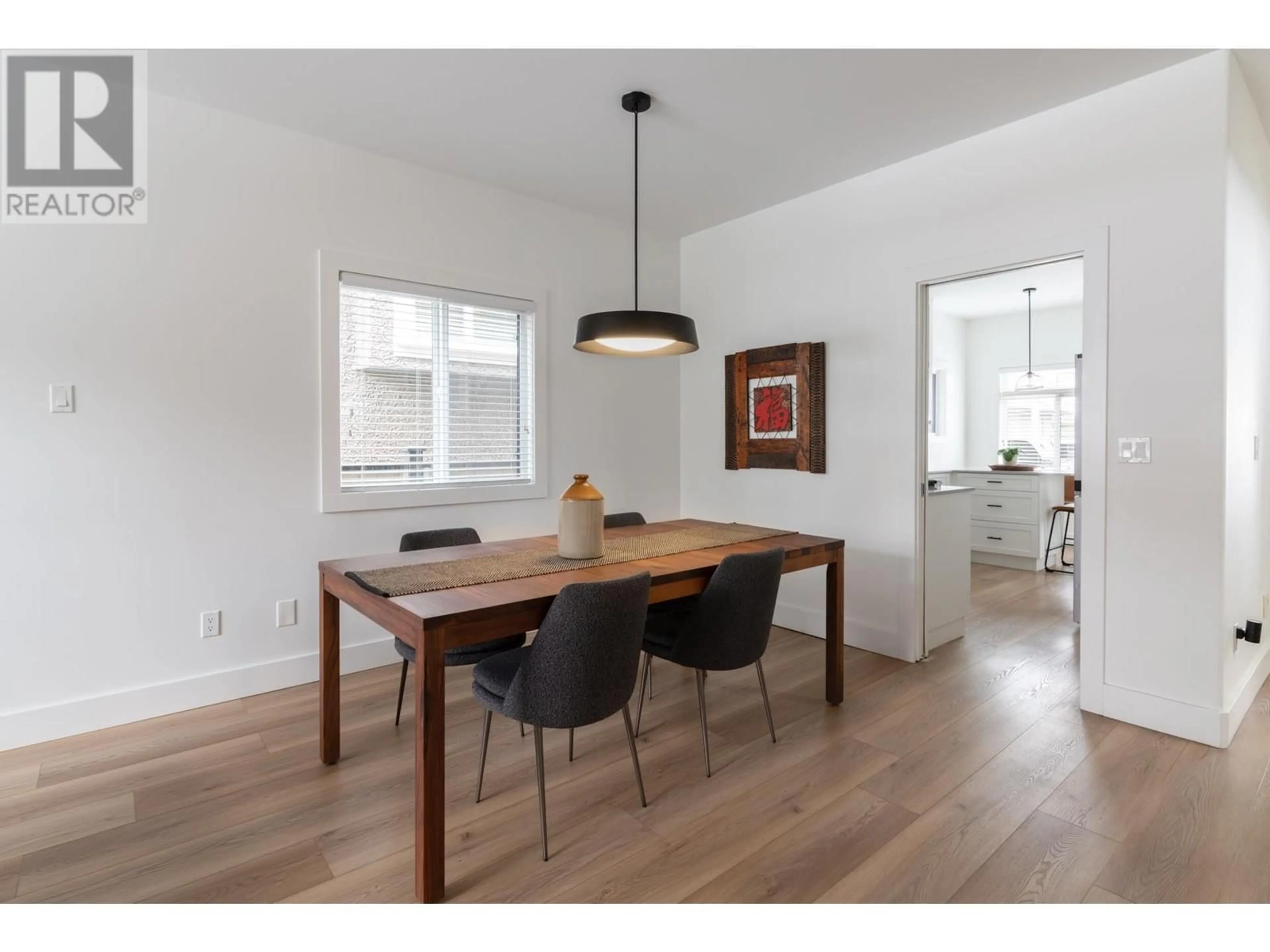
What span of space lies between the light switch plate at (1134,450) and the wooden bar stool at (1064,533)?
349 centimetres

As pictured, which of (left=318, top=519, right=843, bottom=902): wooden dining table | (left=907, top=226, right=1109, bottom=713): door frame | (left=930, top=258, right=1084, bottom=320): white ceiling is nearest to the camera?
(left=318, top=519, right=843, bottom=902): wooden dining table

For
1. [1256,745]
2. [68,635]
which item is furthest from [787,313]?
[68,635]

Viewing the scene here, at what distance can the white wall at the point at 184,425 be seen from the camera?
248 centimetres

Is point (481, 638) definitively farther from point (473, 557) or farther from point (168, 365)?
point (168, 365)

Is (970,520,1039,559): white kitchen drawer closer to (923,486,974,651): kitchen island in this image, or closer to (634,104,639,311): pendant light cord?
(923,486,974,651): kitchen island

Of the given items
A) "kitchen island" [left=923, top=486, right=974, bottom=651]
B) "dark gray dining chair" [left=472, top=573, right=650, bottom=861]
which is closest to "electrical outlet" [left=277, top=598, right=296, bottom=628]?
"dark gray dining chair" [left=472, top=573, right=650, bottom=861]

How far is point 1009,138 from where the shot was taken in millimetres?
2975

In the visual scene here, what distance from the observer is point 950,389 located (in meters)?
7.05

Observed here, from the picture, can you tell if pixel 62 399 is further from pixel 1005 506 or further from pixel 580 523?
pixel 1005 506

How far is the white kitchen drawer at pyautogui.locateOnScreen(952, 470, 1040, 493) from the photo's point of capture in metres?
5.82

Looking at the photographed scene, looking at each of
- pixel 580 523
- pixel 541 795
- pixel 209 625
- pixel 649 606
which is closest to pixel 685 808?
pixel 541 795

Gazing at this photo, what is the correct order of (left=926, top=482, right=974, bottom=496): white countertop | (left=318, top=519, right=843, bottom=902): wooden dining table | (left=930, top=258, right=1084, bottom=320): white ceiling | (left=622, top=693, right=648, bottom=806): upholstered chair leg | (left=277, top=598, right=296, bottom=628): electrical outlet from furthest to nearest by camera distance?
1. (left=930, top=258, right=1084, bottom=320): white ceiling
2. (left=926, top=482, right=974, bottom=496): white countertop
3. (left=277, top=598, right=296, bottom=628): electrical outlet
4. (left=622, top=693, right=648, bottom=806): upholstered chair leg
5. (left=318, top=519, right=843, bottom=902): wooden dining table

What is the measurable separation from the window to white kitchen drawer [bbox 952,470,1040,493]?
2.83 ft

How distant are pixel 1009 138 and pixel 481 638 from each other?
10.5ft
